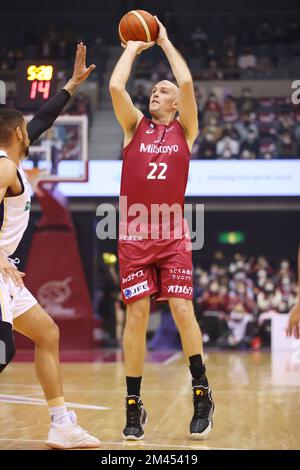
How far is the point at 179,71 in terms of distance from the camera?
520 centimetres

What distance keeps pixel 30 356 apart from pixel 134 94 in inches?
409

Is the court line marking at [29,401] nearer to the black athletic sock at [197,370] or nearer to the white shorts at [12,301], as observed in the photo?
the black athletic sock at [197,370]

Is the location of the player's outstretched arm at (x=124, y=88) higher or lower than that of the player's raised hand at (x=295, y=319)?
higher

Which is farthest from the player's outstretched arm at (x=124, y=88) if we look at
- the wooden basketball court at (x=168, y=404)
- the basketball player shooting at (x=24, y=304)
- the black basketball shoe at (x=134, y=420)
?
the wooden basketball court at (x=168, y=404)

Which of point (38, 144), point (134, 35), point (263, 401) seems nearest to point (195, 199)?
point (38, 144)

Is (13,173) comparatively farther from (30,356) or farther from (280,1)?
(280,1)

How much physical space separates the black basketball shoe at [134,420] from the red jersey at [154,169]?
1.20m

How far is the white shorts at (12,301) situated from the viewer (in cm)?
428

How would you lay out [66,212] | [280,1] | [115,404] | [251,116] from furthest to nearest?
[280,1] → [251,116] → [66,212] → [115,404]

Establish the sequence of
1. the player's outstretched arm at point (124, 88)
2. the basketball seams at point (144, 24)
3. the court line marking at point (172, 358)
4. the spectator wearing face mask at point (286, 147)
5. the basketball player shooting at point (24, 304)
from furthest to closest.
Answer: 1. the spectator wearing face mask at point (286, 147)
2. the court line marking at point (172, 358)
3. the basketball seams at point (144, 24)
4. the player's outstretched arm at point (124, 88)
5. the basketball player shooting at point (24, 304)

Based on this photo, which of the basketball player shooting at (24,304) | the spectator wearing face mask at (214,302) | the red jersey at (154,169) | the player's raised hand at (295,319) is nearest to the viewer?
the player's raised hand at (295,319)

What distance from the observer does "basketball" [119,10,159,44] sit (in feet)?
17.6

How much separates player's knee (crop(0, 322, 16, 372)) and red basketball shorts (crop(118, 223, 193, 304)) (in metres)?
1.14

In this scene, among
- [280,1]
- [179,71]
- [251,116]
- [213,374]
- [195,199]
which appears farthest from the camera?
[280,1]
